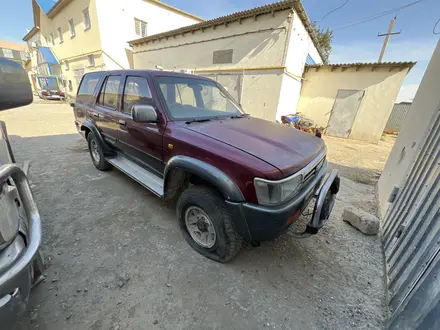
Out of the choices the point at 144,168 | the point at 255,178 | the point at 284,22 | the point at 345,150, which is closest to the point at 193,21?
the point at 284,22

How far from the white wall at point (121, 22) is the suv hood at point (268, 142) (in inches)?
650

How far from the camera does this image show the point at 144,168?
291 cm

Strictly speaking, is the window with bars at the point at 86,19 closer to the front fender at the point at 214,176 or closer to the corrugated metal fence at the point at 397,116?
the front fender at the point at 214,176

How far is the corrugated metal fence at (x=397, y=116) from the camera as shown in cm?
1172

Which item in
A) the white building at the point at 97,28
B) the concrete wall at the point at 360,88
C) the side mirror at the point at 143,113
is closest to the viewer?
the side mirror at the point at 143,113

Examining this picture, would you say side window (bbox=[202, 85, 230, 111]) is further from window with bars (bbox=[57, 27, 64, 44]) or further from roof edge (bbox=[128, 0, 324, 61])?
window with bars (bbox=[57, 27, 64, 44])

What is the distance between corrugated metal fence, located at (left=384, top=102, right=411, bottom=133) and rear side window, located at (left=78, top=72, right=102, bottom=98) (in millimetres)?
15165

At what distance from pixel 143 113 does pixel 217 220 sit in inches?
53.4

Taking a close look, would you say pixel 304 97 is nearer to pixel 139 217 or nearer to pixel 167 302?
pixel 139 217

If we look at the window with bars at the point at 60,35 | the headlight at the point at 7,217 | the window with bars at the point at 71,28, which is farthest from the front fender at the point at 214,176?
the window with bars at the point at 60,35

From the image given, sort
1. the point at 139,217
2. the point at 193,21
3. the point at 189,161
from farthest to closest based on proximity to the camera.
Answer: the point at 193,21 < the point at 139,217 < the point at 189,161

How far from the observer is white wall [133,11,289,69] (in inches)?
314

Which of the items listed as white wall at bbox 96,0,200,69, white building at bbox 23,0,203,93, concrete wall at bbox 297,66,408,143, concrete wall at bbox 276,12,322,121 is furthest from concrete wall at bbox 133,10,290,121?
white building at bbox 23,0,203,93

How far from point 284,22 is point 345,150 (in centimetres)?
549
